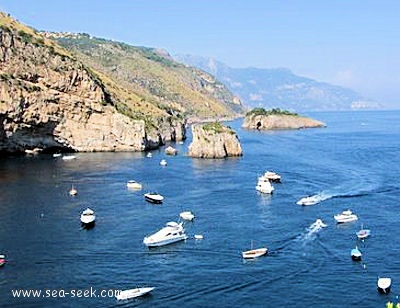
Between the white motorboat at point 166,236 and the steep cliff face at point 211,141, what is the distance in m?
88.4

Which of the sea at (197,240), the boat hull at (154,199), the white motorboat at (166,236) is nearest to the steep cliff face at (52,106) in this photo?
the sea at (197,240)

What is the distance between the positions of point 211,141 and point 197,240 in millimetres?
92141

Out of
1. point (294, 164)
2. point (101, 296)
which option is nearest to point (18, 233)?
Result: point (101, 296)

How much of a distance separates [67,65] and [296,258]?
132 metres

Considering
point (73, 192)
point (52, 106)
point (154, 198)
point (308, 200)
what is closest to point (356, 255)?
point (308, 200)

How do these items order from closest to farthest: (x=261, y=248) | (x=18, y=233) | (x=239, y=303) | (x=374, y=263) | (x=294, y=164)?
(x=239, y=303) < (x=374, y=263) < (x=261, y=248) < (x=18, y=233) < (x=294, y=164)

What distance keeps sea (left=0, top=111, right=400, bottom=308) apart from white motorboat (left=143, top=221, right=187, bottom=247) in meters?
1.02

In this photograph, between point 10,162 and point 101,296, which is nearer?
point 101,296

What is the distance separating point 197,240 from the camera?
85.8 metres

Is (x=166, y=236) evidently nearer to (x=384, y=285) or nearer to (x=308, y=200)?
(x=384, y=285)

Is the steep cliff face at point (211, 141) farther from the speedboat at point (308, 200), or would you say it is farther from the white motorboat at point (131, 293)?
the white motorboat at point (131, 293)

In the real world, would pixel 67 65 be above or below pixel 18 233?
above

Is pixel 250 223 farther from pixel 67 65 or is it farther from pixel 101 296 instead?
pixel 67 65

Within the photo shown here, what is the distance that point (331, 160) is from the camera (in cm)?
17525
